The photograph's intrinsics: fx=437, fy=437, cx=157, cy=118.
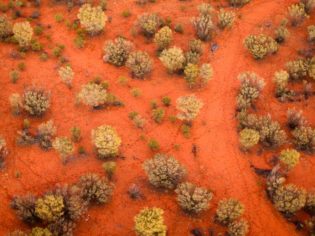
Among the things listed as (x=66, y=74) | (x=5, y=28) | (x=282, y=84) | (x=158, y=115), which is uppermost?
(x=282, y=84)

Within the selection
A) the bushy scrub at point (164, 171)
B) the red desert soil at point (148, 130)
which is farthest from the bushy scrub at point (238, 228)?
the bushy scrub at point (164, 171)

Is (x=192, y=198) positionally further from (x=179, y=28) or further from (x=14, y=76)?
(x=179, y=28)

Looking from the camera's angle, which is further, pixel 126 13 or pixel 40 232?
pixel 126 13

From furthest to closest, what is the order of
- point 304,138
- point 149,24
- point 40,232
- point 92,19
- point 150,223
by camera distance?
1. point 149,24
2. point 92,19
3. point 304,138
4. point 150,223
5. point 40,232

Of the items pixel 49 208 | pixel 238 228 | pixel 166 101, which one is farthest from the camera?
pixel 166 101

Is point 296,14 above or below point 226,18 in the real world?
above

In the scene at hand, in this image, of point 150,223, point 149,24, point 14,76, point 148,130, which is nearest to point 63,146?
point 148,130

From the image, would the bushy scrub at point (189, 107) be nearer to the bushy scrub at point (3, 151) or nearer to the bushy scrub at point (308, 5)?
the bushy scrub at point (3, 151)
